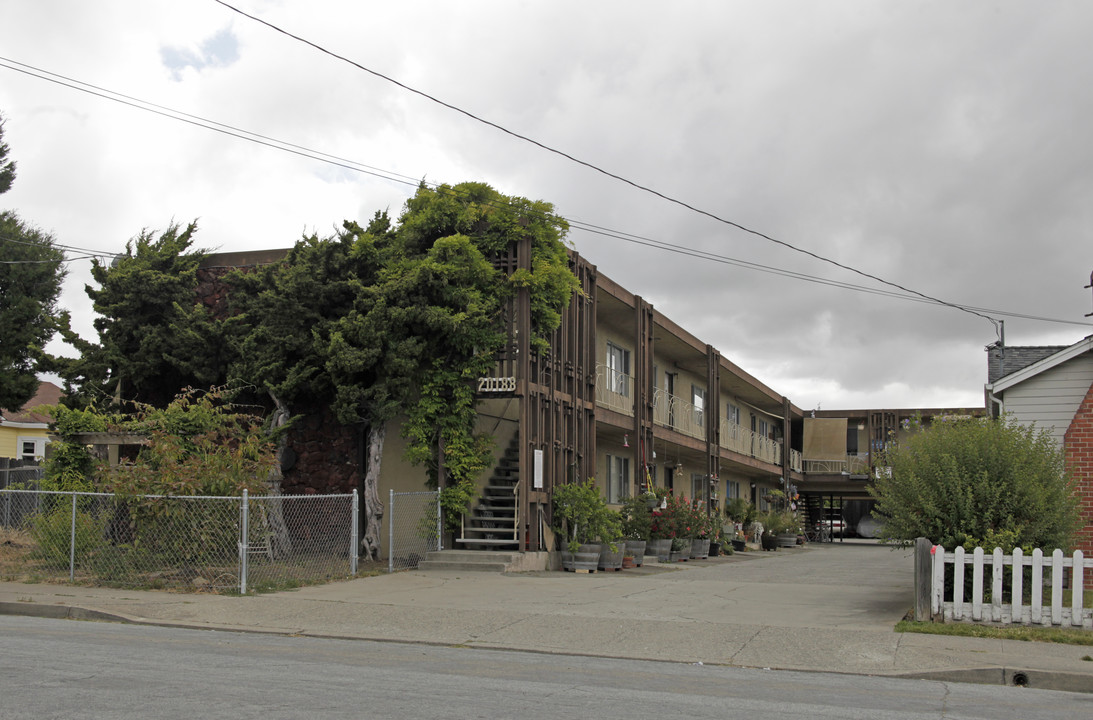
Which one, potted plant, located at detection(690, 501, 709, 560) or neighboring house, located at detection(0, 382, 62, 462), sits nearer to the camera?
potted plant, located at detection(690, 501, 709, 560)

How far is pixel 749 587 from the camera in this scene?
53.9ft

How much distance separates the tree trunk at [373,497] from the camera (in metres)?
18.7

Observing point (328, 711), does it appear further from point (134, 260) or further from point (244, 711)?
point (134, 260)

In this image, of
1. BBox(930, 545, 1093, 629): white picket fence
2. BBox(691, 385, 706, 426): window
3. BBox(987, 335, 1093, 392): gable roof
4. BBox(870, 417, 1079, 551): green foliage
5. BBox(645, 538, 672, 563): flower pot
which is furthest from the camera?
BBox(691, 385, 706, 426): window

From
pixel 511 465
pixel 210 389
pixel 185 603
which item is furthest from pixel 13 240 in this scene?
pixel 185 603

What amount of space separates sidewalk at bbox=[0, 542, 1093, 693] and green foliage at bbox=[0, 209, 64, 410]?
58.3 ft

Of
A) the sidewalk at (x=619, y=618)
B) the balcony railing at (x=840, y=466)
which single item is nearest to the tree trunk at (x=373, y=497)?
the sidewalk at (x=619, y=618)

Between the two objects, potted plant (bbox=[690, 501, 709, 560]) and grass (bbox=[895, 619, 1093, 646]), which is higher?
grass (bbox=[895, 619, 1093, 646])

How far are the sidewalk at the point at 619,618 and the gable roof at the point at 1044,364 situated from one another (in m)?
3.74

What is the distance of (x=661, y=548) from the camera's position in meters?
22.8

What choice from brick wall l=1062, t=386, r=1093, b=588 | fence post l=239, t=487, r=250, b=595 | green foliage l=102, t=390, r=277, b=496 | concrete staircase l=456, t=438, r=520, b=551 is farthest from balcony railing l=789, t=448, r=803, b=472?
fence post l=239, t=487, r=250, b=595

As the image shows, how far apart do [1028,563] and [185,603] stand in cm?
1029

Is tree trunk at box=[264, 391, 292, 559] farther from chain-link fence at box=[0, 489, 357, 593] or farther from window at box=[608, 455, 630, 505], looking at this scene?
window at box=[608, 455, 630, 505]

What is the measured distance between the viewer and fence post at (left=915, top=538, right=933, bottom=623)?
11719mm
